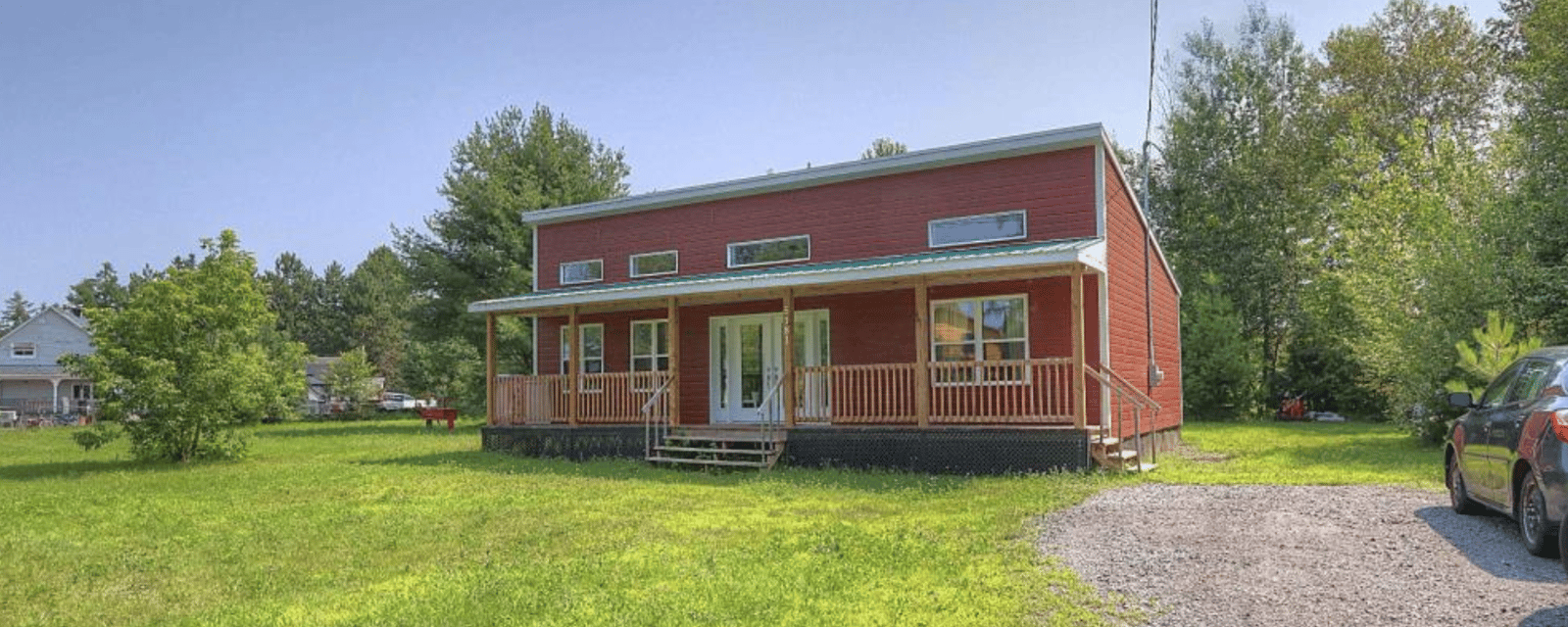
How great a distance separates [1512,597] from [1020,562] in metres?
2.68

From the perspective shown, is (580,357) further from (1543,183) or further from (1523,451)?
(1543,183)

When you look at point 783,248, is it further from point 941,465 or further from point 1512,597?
point 1512,597

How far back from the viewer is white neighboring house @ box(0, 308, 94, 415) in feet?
165

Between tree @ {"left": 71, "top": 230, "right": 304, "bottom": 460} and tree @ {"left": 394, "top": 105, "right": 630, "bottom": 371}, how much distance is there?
11330 millimetres

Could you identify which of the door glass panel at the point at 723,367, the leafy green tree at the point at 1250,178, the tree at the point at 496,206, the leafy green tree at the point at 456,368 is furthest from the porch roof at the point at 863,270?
the leafy green tree at the point at 1250,178

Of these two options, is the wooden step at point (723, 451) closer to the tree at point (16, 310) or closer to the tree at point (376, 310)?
the tree at point (376, 310)

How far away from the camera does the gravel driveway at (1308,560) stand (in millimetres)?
5109

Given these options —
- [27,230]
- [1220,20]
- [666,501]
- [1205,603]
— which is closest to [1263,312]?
[1220,20]

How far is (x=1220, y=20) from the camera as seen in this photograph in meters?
33.8

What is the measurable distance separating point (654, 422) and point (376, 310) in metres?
65.9

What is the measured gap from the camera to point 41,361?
5141 centimetres

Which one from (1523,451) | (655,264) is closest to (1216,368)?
(655,264)

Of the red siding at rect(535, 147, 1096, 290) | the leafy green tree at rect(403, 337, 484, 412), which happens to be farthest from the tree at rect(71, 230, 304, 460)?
the leafy green tree at rect(403, 337, 484, 412)

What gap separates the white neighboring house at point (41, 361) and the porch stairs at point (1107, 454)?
55360mm
